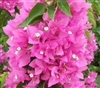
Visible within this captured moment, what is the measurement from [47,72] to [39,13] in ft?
0.82

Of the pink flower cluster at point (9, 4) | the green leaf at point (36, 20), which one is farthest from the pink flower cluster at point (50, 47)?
the pink flower cluster at point (9, 4)

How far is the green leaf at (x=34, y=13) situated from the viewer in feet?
3.80

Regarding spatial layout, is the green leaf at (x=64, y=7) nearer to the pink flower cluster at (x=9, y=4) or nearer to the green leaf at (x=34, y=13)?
the green leaf at (x=34, y=13)

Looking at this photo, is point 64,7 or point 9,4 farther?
point 9,4

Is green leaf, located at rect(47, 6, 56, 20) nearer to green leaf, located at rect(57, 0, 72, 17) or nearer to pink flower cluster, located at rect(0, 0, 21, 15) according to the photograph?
green leaf, located at rect(57, 0, 72, 17)

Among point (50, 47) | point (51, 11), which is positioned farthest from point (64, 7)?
point (50, 47)

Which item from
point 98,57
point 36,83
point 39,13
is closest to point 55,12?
point 39,13

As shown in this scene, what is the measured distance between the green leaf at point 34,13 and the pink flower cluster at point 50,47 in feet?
0.11

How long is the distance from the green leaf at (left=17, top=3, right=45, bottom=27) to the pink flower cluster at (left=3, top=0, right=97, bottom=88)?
35 millimetres

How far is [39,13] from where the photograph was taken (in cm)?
116

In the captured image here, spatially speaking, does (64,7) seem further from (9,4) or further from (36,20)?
(9,4)

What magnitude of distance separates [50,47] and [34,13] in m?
0.15

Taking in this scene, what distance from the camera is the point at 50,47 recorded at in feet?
3.90

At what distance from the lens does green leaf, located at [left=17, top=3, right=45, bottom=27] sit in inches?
45.6
